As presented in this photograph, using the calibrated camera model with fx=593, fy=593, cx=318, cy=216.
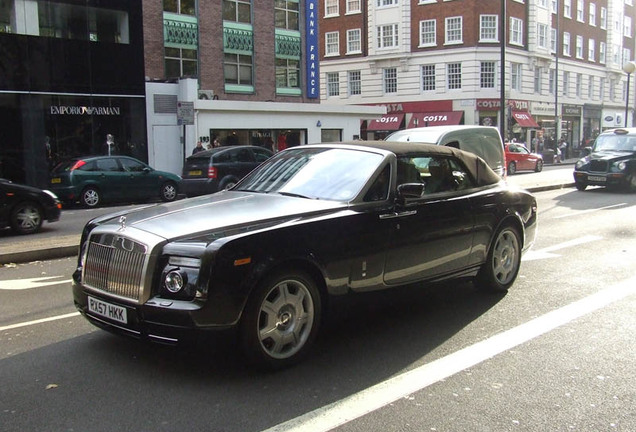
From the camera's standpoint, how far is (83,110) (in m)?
23.4

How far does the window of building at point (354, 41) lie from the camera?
48.0m

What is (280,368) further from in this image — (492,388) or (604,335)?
(604,335)

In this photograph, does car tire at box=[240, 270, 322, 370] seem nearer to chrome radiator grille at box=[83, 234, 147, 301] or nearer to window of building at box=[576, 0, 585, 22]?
chrome radiator grille at box=[83, 234, 147, 301]

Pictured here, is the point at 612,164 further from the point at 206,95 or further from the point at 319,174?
the point at 206,95

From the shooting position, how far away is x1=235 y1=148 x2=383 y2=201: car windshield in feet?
17.0

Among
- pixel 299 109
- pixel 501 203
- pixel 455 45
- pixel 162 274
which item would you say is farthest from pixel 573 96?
pixel 162 274

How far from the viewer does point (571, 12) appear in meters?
52.5

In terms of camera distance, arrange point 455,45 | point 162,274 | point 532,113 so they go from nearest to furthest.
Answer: point 162,274
point 455,45
point 532,113

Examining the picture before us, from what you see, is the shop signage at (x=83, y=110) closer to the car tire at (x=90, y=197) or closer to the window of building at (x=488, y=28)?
the car tire at (x=90, y=197)

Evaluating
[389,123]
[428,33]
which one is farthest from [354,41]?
[389,123]

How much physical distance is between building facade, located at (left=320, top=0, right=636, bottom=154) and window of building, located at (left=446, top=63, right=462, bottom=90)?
0.24ft

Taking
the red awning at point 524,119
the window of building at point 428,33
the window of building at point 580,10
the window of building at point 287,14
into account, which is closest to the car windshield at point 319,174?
the window of building at point 287,14

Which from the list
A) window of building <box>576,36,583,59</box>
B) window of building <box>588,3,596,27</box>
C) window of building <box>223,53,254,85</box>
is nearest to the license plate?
window of building <box>223,53,254,85</box>

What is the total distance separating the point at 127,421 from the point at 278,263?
140 cm
